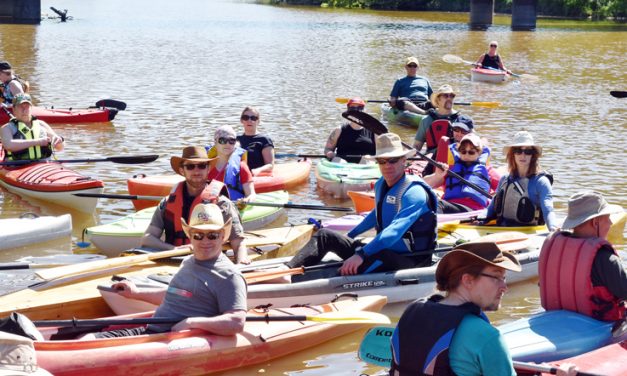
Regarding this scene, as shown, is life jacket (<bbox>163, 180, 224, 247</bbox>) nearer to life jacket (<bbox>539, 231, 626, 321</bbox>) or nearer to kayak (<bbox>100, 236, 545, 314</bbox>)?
kayak (<bbox>100, 236, 545, 314</bbox>)

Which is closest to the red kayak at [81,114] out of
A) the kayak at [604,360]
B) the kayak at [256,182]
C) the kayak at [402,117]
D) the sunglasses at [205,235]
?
the kayak at [402,117]

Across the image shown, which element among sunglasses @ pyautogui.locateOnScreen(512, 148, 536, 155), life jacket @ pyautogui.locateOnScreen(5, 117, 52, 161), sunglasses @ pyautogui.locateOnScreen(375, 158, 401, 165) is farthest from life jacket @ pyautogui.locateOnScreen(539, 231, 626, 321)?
life jacket @ pyautogui.locateOnScreen(5, 117, 52, 161)

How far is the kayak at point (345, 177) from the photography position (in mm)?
12367

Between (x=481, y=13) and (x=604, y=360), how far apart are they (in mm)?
48868

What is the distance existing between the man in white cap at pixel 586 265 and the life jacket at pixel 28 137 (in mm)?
7018

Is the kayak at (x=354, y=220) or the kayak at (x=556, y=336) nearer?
the kayak at (x=556, y=336)

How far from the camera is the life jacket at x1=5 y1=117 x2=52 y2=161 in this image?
37.7 ft

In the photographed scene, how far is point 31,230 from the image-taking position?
10.1 m

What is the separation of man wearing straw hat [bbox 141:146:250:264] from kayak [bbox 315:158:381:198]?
453 centimetres

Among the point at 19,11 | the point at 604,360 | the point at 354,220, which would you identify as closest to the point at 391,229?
the point at 604,360

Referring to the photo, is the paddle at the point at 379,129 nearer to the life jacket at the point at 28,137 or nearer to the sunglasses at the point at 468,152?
the sunglasses at the point at 468,152

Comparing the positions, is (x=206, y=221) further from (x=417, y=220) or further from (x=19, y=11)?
(x=19, y=11)

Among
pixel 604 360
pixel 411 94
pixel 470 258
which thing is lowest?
pixel 604 360

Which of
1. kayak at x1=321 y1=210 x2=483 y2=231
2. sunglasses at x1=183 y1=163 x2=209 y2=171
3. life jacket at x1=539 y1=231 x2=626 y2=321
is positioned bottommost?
kayak at x1=321 y1=210 x2=483 y2=231
